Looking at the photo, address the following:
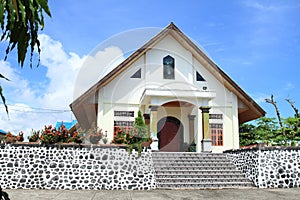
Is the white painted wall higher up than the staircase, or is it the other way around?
the white painted wall

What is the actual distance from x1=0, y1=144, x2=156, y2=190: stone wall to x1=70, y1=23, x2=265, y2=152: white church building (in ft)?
17.0

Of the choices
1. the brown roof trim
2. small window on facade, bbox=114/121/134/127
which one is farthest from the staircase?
the brown roof trim

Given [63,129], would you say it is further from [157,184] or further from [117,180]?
[157,184]

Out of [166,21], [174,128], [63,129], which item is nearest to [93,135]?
[63,129]

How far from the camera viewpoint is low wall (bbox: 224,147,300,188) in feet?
30.6

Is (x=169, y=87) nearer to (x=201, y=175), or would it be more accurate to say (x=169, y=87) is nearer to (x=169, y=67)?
(x=169, y=67)

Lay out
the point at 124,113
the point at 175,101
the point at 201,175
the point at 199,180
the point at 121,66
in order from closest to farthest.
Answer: the point at 199,180, the point at 201,175, the point at 121,66, the point at 175,101, the point at 124,113

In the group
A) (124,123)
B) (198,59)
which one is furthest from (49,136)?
(198,59)

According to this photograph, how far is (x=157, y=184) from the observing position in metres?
9.16

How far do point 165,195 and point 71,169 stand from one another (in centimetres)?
299

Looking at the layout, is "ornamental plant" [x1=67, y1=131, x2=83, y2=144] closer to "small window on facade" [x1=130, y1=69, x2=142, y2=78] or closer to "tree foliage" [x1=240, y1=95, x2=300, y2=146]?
"small window on facade" [x1=130, y1=69, x2=142, y2=78]

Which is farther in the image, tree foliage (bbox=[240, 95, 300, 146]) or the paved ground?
tree foliage (bbox=[240, 95, 300, 146])

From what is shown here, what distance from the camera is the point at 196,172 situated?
10.2 metres

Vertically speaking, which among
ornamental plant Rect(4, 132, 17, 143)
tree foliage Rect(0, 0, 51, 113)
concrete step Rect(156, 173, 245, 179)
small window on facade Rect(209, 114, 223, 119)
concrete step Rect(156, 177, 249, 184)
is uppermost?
small window on facade Rect(209, 114, 223, 119)
